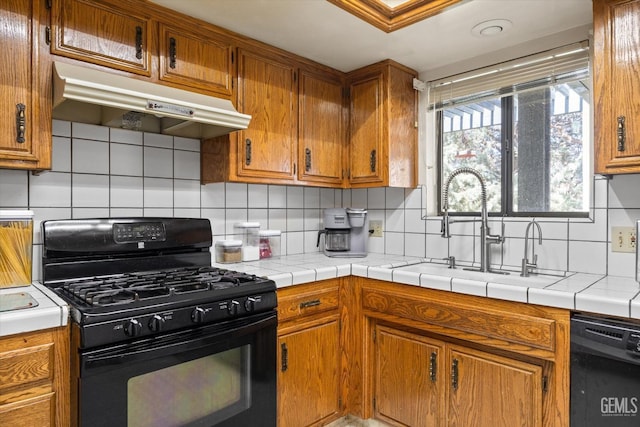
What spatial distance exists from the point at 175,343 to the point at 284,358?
2.17ft

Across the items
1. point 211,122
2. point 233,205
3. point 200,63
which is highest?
point 200,63

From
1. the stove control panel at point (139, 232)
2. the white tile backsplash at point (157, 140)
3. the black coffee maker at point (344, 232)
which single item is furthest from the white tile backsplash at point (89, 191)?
the black coffee maker at point (344, 232)

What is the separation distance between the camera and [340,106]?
2604mm

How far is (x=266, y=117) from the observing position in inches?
86.2

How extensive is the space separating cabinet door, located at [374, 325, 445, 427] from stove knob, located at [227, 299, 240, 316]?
883 millimetres

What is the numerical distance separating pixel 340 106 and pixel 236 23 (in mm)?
880

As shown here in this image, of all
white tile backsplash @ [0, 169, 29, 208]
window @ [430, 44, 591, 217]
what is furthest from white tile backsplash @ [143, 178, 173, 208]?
window @ [430, 44, 591, 217]

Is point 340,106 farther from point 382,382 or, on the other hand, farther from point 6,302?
point 6,302

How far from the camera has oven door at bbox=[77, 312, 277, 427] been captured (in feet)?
3.98

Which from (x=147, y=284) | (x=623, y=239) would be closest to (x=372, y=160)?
(x=623, y=239)

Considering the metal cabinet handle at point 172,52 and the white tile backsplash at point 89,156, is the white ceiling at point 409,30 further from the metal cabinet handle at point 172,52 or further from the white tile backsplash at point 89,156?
the white tile backsplash at point 89,156

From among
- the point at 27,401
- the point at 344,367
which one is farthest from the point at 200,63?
the point at 344,367

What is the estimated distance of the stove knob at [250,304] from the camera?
155 cm

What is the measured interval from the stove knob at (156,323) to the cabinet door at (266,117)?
944 mm
